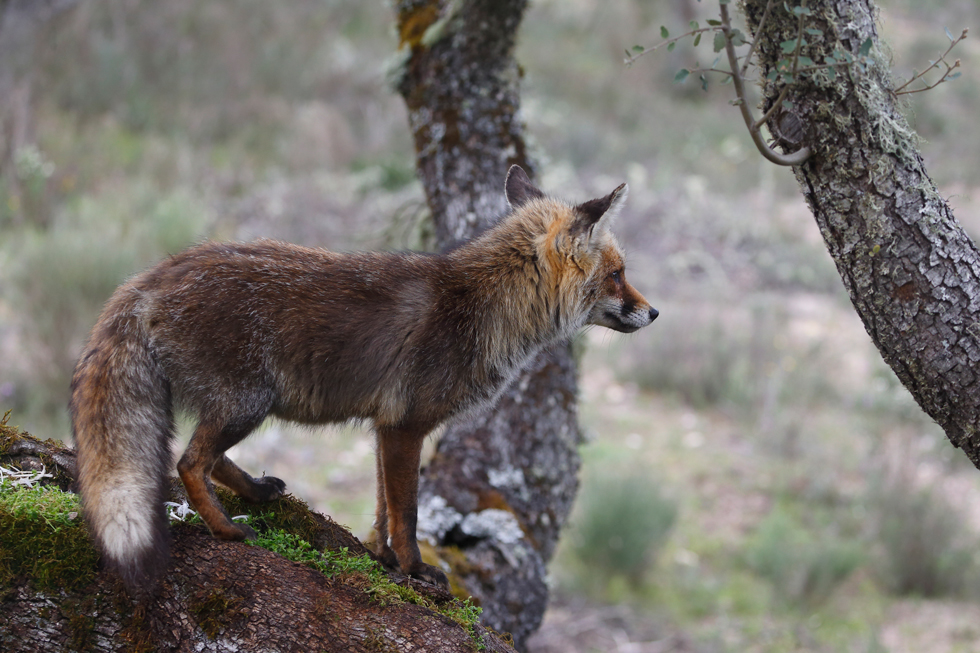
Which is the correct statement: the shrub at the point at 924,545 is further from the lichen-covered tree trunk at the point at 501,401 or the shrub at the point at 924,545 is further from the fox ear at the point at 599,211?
the fox ear at the point at 599,211

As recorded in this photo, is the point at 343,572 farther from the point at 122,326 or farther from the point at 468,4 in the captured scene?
the point at 468,4

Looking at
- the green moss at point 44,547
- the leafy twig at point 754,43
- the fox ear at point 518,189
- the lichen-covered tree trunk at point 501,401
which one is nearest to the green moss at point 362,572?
the green moss at point 44,547

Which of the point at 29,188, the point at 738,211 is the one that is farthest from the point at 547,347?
the point at 738,211

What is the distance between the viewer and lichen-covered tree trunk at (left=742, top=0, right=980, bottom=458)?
9.55 ft

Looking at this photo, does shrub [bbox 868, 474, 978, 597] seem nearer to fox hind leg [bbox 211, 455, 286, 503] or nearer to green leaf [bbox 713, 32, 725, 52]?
green leaf [bbox 713, 32, 725, 52]

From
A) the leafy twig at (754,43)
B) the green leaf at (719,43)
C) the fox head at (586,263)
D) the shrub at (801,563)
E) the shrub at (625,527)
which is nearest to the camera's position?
the leafy twig at (754,43)

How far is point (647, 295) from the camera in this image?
13391mm

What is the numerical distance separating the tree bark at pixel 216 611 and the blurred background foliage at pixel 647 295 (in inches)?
43.2

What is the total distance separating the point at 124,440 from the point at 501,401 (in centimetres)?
236

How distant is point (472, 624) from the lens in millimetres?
2889

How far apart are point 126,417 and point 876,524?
8.00 metres

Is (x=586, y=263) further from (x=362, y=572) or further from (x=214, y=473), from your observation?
(x=214, y=473)

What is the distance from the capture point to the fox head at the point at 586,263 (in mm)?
3881

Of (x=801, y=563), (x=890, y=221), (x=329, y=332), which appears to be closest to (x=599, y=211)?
(x=890, y=221)
